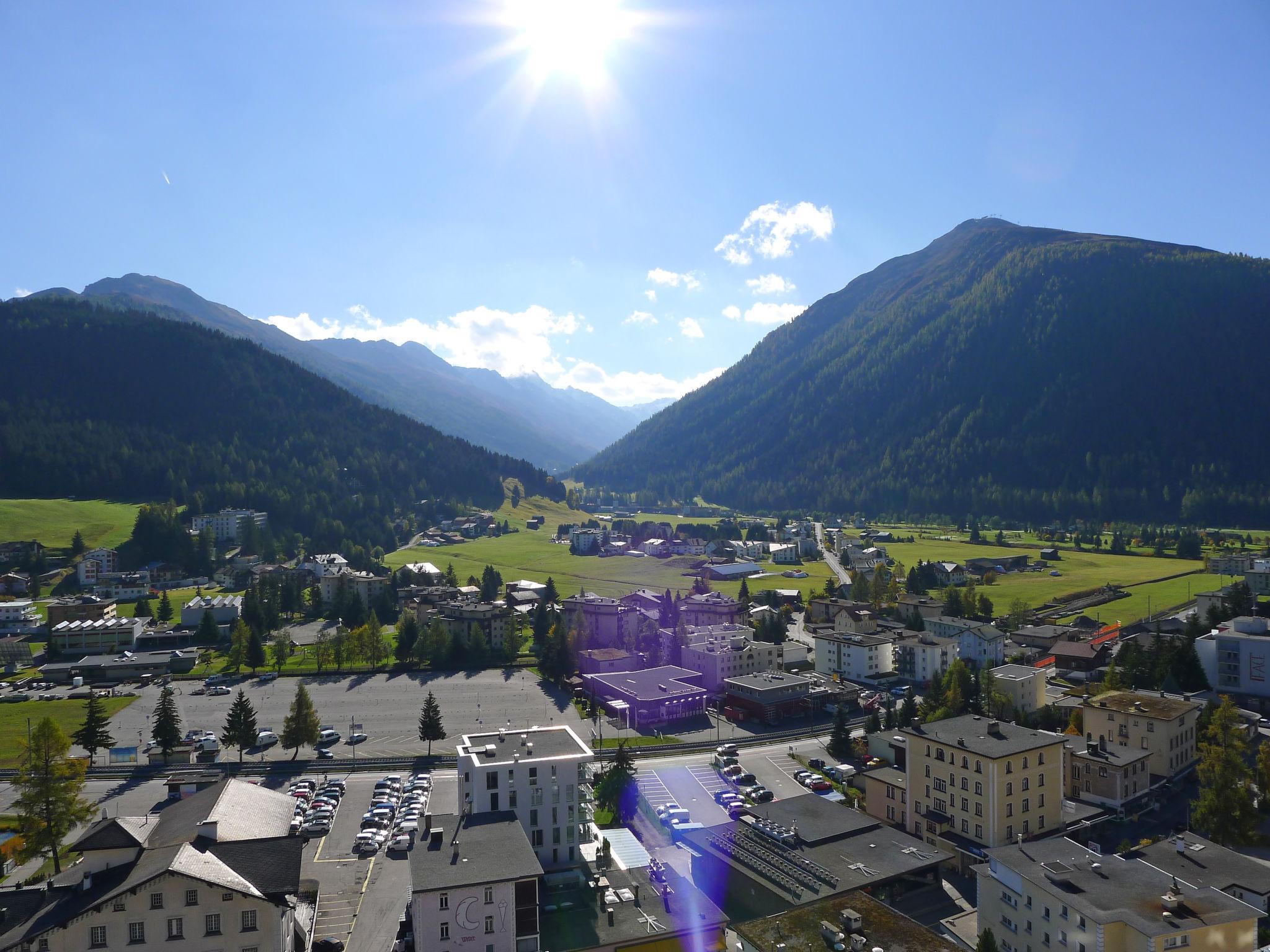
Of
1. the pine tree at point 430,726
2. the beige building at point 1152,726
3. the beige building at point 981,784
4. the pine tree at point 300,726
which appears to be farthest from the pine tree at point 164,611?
the beige building at point 1152,726

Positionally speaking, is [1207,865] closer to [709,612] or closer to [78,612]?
[709,612]

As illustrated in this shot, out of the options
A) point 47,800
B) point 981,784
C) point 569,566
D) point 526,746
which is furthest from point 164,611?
point 981,784

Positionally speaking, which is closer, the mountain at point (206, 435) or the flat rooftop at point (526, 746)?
the flat rooftop at point (526, 746)

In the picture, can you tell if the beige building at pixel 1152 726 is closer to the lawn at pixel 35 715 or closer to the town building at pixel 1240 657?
the town building at pixel 1240 657

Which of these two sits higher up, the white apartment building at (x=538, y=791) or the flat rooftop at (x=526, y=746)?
the flat rooftop at (x=526, y=746)

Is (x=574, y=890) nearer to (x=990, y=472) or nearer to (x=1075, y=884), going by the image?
(x=1075, y=884)

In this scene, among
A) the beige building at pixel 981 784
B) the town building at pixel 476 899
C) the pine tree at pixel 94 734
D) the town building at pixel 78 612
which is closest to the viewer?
the town building at pixel 476 899
